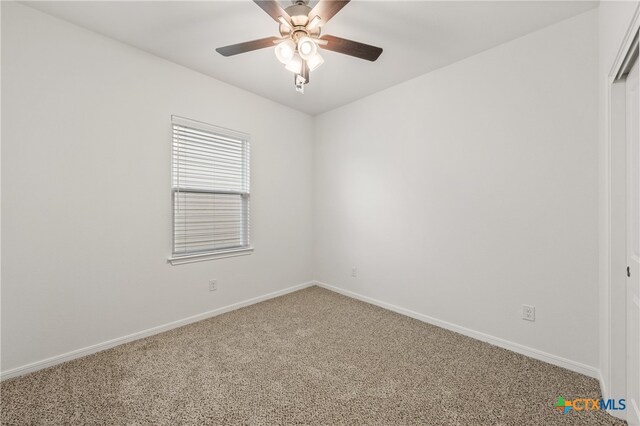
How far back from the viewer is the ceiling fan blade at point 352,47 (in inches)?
69.9

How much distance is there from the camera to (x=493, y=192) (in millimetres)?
2328

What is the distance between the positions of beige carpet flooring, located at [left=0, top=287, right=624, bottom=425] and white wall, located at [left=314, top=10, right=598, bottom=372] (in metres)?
0.42

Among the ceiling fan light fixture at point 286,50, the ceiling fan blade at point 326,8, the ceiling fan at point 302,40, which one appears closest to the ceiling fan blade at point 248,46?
the ceiling fan at point 302,40

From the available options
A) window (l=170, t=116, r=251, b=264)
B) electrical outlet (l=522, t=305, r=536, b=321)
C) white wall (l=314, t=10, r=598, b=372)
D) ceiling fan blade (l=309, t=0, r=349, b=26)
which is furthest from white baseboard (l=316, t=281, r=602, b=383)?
ceiling fan blade (l=309, t=0, r=349, b=26)

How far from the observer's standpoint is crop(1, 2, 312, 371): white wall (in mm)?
1875

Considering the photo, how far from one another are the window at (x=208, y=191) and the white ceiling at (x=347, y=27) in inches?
28.3

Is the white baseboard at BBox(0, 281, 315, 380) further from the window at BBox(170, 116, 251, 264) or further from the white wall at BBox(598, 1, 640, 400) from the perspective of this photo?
the white wall at BBox(598, 1, 640, 400)

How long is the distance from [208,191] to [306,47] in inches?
74.9

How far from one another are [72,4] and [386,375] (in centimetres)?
349

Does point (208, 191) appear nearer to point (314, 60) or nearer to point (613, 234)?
point (314, 60)

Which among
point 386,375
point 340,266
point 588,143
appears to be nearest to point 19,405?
point 386,375

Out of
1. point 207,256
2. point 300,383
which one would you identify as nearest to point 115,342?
point 207,256

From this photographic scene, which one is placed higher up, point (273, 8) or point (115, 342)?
point (273, 8)

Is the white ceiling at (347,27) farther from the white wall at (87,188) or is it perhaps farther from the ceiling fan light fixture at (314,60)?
the ceiling fan light fixture at (314,60)
